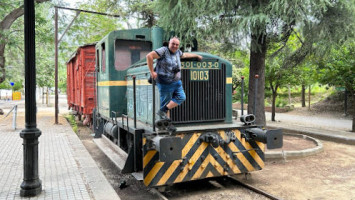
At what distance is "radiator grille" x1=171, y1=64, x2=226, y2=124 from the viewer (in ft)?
17.6

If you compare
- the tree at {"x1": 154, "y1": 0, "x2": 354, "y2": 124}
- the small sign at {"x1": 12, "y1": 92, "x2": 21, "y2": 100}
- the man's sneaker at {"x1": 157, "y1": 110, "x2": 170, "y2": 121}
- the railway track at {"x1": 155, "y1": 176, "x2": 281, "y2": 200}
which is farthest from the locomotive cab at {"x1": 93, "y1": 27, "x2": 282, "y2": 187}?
the small sign at {"x1": 12, "y1": 92, "x2": 21, "y2": 100}

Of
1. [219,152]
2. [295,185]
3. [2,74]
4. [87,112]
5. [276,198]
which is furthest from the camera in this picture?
[2,74]

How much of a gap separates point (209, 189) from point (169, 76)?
7.02ft

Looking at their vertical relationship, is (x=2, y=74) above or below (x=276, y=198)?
above

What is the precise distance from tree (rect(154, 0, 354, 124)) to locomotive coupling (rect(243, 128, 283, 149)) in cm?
263

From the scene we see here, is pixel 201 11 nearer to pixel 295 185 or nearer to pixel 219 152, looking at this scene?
pixel 219 152

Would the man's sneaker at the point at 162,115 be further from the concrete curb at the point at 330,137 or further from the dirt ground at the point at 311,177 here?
the concrete curb at the point at 330,137

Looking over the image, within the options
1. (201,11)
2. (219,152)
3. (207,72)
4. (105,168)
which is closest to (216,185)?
(219,152)

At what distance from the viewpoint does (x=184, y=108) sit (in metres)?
5.39

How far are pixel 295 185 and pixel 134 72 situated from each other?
387 cm

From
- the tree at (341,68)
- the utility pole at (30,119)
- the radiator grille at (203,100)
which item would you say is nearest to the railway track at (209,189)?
the radiator grille at (203,100)

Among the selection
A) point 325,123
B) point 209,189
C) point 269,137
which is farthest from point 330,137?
point 209,189

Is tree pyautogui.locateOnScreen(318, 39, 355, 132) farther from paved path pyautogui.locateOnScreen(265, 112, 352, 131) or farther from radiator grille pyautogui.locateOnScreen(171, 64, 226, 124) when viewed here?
radiator grille pyautogui.locateOnScreen(171, 64, 226, 124)

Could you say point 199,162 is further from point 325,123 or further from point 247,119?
point 325,123
